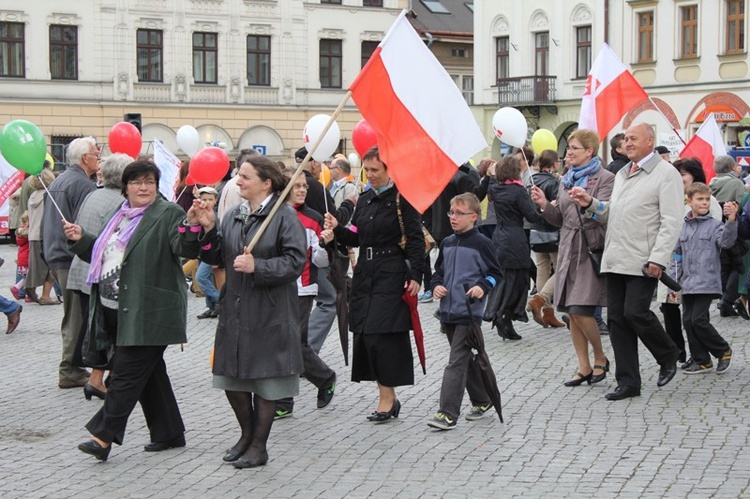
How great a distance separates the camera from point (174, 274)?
25.4ft

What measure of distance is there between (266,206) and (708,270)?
15.1ft

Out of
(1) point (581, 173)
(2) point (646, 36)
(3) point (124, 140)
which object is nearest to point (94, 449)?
(1) point (581, 173)

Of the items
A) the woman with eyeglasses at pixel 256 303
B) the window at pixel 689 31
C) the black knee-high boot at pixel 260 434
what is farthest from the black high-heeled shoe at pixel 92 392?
the window at pixel 689 31

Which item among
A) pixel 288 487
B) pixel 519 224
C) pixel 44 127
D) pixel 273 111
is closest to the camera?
pixel 288 487

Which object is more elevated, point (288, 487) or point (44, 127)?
point (44, 127)

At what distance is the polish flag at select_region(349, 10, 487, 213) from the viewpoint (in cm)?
802

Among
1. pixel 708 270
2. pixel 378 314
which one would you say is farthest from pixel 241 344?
pixel 708 270

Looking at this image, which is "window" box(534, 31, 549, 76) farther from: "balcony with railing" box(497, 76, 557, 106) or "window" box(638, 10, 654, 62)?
"window" box(638, 10, 654, 62)

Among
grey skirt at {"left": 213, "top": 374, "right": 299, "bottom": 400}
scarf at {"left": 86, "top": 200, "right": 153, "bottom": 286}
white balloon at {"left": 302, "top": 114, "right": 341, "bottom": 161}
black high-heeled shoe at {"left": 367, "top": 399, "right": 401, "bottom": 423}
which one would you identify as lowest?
black high-heeled shoe at {"left": 367, "top": 399, "right": 401, "bottom": 423}

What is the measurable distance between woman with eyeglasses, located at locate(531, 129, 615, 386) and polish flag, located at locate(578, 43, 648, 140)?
377 cm

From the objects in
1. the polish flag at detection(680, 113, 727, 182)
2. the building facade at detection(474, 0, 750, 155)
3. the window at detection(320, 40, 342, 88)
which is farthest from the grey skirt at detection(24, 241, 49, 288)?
the window at detection(320, 40, 342, 88)

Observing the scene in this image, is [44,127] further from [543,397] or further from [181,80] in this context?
[543,397]

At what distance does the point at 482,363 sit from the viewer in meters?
8.56

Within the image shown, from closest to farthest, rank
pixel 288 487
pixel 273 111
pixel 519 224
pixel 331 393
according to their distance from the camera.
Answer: pixel 288 487 < pixel 331 393 < pixel 519 224 < pixel 273 111
